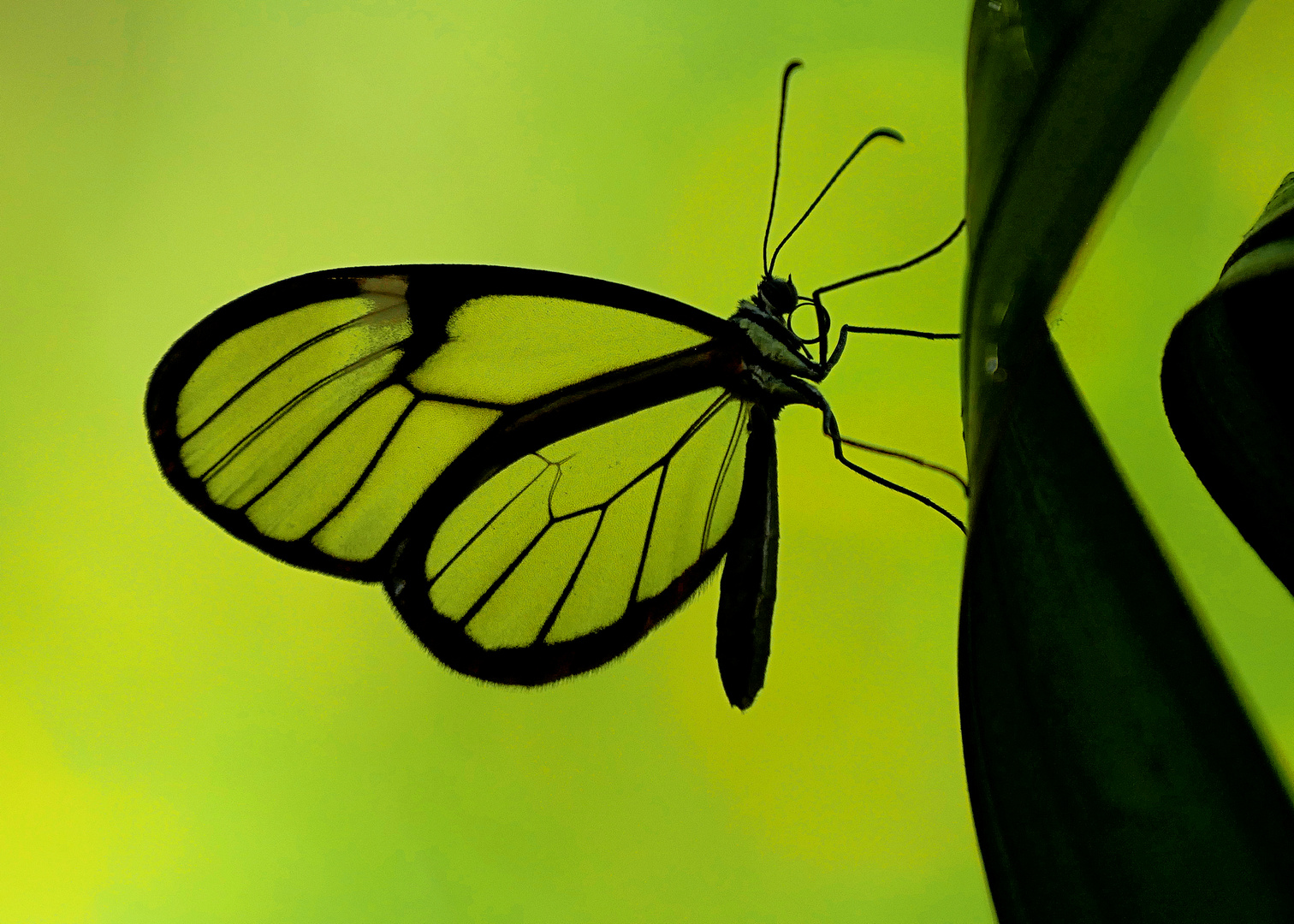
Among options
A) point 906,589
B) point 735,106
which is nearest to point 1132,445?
point 906,589

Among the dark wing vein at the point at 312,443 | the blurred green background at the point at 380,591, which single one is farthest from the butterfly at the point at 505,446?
the blurred green background at the point at 380,591

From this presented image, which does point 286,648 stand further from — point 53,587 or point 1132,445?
point 1132,445

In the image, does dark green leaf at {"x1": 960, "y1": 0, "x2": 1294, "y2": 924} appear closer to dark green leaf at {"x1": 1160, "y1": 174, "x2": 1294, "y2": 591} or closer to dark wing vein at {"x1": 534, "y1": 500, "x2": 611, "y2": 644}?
dark green leaf at {"x1": 1160, "y1": 174, "x2": 1294, "y2": 591}

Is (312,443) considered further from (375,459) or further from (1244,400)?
(1244,400)

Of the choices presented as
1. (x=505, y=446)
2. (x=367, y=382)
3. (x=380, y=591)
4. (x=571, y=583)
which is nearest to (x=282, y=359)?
(x=367, y=382)

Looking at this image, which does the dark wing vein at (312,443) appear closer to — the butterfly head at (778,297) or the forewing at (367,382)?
the forewing at (367,382)
